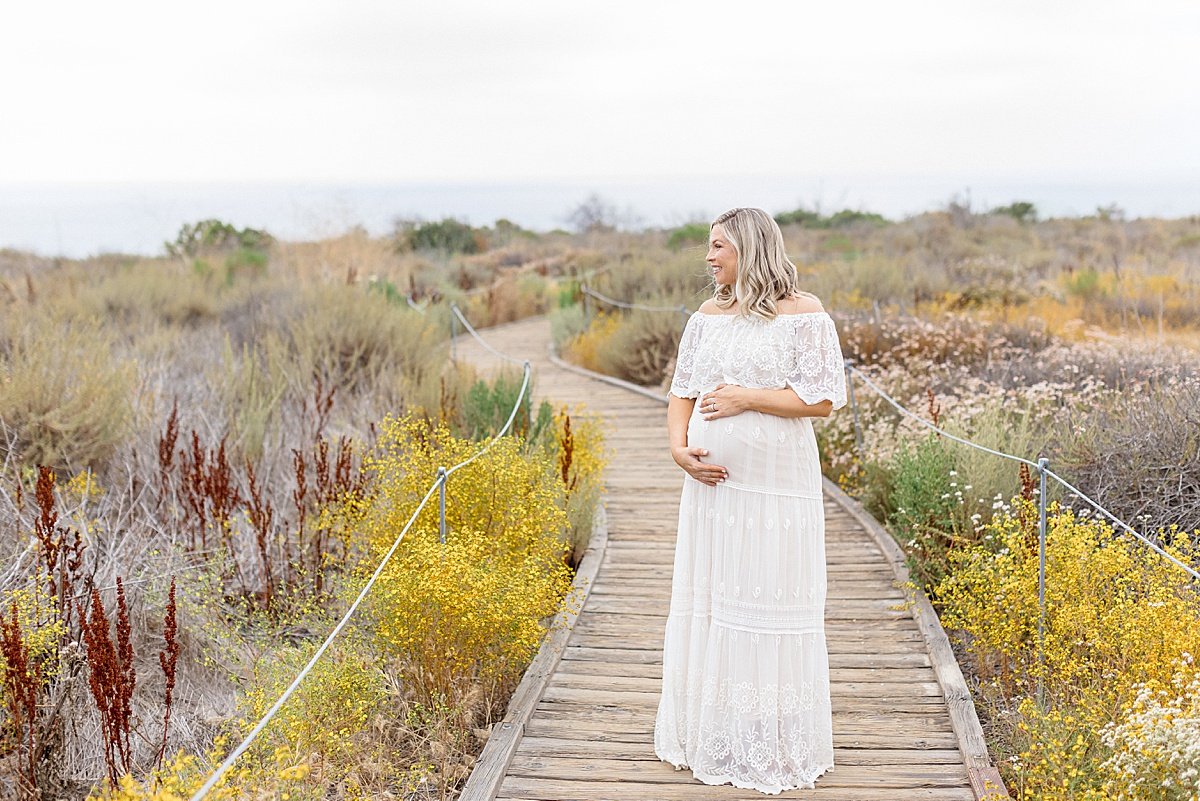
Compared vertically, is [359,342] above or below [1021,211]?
below

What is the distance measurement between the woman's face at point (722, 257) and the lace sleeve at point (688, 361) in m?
0.20

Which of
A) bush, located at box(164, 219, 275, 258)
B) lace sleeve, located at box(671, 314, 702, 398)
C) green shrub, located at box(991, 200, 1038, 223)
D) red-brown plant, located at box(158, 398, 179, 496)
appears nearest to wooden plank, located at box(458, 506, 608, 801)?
lace sleeve, located at box(671, 314, 702, 398)

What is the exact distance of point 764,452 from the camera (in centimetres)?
350

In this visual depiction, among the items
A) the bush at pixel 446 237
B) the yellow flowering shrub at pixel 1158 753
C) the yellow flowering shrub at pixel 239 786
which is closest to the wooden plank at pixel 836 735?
the yellow flowering shrub at pixel 1158 753

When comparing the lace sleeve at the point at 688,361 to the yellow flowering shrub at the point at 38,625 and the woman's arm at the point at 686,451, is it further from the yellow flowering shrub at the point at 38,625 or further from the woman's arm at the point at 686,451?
the yellow flowering shrub at the point at 38,625

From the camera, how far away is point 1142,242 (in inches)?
1064

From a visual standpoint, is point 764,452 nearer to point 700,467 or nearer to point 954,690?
point 700,467

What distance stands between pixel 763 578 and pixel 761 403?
23.8 inches

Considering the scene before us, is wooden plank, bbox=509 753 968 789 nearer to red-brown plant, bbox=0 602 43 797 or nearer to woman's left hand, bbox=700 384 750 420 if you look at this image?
woman's left hand, bbox=700 384 750 420

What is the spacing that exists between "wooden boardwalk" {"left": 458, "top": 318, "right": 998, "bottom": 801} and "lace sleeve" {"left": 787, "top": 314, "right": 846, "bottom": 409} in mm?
1373

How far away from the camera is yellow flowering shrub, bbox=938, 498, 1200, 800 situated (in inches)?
126

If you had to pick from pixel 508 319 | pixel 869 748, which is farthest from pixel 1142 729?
pixel 508 319

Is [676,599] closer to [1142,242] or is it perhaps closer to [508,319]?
[508,319]

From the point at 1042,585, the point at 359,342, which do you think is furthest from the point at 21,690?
the point at 359,342
